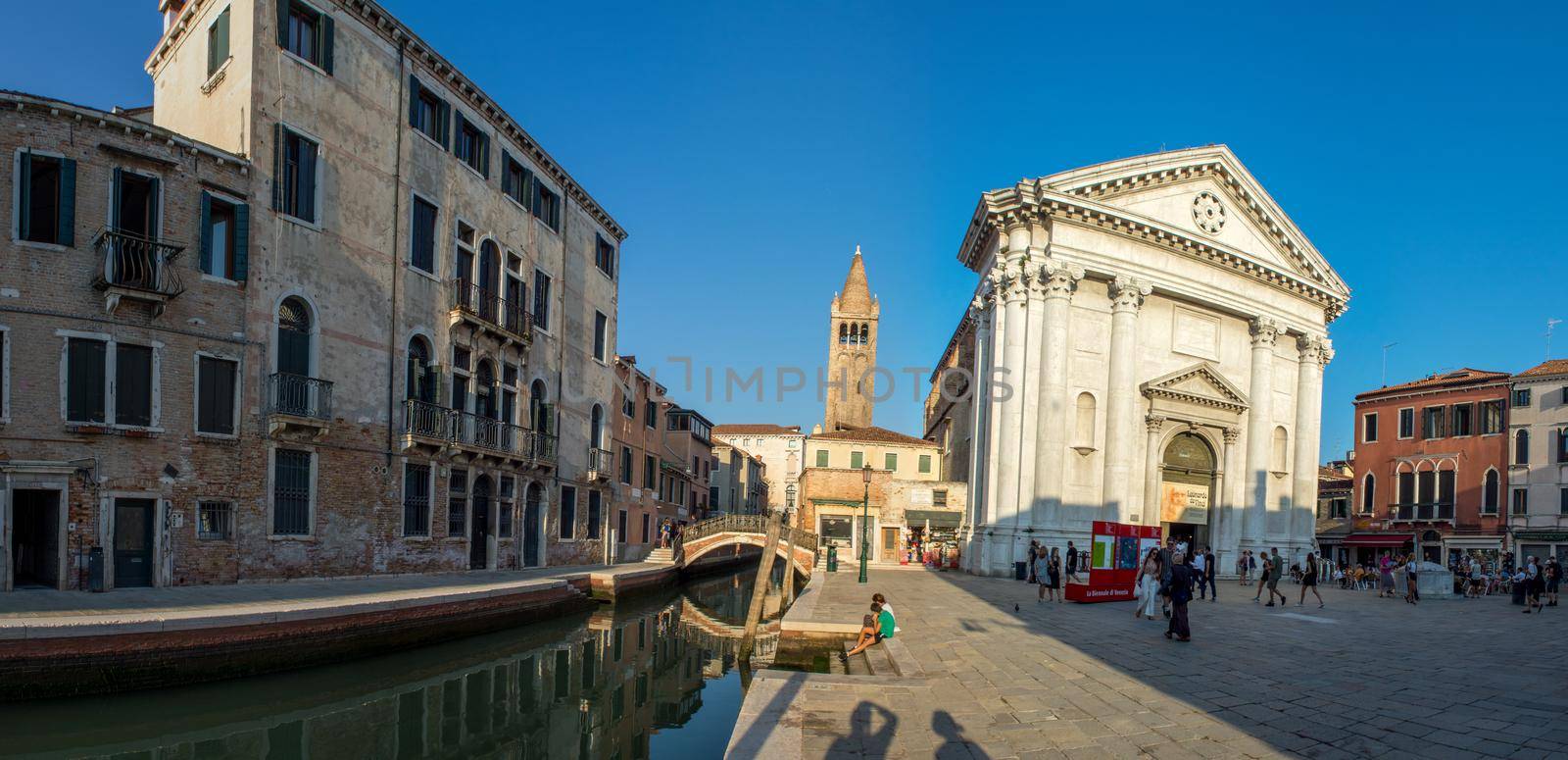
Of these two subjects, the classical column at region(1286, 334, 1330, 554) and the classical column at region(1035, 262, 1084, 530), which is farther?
the classical column at region(1286, 334, 1330, 554)

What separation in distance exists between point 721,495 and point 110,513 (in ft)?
154

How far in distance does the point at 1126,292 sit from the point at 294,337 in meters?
23.1

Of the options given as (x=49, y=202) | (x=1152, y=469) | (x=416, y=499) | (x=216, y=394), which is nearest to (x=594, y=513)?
(x=416, y=499)

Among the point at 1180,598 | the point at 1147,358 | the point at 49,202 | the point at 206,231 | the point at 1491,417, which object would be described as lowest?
the point at 1180,598

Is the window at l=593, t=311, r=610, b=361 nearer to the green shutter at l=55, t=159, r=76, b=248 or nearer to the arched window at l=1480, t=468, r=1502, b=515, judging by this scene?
the green shutter at l=55, t=159, r=76, b=248

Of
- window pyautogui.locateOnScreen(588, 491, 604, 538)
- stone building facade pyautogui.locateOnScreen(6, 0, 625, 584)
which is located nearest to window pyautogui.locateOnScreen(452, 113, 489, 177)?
stone building facade pyautogui.locateOnScreen(6, 0, 625, 584)

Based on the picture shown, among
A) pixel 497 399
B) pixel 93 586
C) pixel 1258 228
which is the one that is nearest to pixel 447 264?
pixel 497 399

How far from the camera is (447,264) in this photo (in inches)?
895

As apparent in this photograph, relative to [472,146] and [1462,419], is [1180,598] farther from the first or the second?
[1462,419]

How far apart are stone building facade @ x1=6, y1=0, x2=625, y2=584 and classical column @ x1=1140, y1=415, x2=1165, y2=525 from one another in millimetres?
19160

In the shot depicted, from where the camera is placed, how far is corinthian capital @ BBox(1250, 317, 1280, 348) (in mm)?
31594

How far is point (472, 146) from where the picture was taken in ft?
79.0

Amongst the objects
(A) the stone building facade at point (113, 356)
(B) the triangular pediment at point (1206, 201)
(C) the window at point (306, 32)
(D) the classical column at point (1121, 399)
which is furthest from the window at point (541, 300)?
(D) the classical column at point (1121, 399)

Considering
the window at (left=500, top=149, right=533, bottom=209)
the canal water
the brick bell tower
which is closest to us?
the canal water
